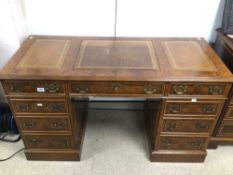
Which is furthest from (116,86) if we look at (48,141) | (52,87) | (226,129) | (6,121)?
(6,121)

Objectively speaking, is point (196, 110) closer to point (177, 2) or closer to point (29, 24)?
point (177, 2)

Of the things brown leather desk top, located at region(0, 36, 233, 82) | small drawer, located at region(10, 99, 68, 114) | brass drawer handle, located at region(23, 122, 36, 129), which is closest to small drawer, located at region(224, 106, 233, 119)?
brown leather desk top, located at region(0, 36, 233, 82)

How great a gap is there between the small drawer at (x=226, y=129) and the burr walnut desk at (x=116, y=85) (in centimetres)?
16

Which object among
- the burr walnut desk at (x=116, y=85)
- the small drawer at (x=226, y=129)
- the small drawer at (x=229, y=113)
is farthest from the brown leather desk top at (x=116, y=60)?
the small drawer at (x=226, y=129)

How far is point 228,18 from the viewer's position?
4.74 ft

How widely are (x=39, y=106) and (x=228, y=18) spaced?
141 centimetres

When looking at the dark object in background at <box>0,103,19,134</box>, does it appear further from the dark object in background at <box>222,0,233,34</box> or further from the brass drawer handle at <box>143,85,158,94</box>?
the dark object in background at <box>222,0,233,34</box>

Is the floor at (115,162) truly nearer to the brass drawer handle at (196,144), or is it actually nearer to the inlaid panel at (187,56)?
the brass drawer handle at (196,144)

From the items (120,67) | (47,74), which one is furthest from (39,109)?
(120,67)

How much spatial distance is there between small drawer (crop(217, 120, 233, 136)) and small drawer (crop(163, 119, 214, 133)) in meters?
0.17

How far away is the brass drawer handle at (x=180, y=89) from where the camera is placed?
1.16 meters

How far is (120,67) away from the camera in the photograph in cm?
120

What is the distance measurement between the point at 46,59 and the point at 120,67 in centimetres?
46

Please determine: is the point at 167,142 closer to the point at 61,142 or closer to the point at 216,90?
the point at 216,90
